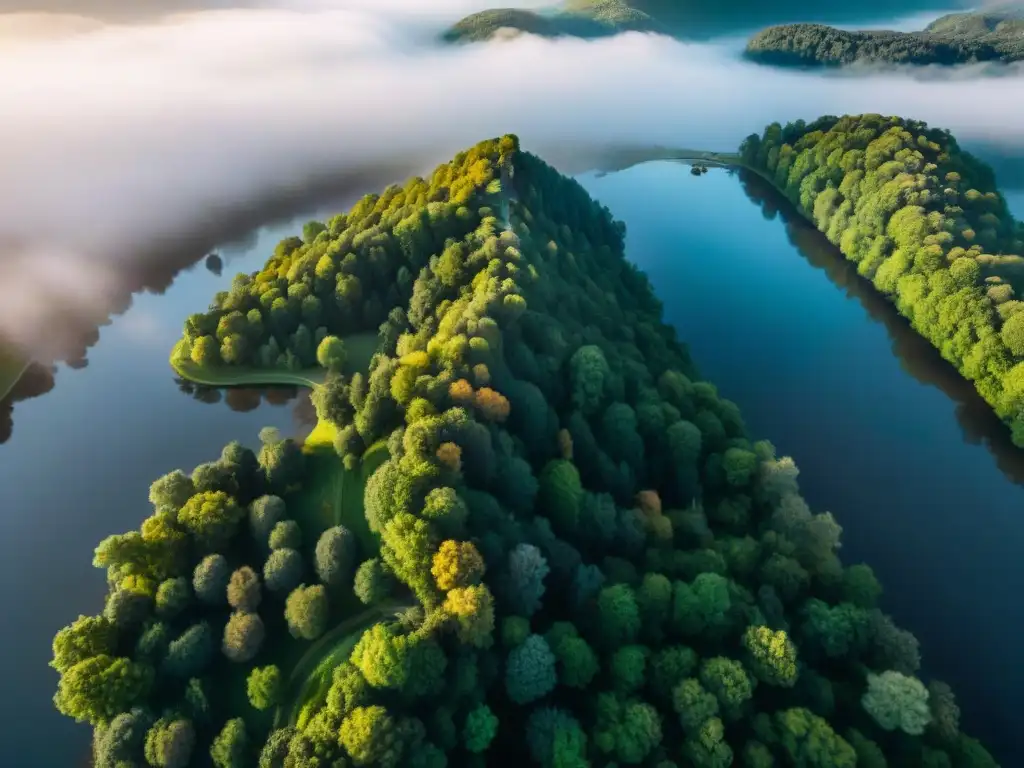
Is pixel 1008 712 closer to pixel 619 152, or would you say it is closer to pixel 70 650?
→ pixel 70 650

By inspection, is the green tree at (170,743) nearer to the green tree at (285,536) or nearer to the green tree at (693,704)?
the green tree at (285,536)

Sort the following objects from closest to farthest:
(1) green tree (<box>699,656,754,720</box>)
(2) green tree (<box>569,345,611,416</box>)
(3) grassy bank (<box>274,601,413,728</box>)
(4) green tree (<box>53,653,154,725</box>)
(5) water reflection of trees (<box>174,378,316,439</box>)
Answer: (4) green tree (<box>53,653,154,725</box>) < (1) green tree (<box>699,656,754,720</box>) < (3) grassy bank (<box>274,601,413,728</box>) < (2) green tree (<box>569,345,611,416</box>) < (5) water reflection of trees (<box>174,378,316,439</box>)

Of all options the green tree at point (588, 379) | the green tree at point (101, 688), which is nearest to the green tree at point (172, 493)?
the green tree at point (101, 688)

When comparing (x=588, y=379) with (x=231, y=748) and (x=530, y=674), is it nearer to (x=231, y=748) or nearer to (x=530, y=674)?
(x=530, y=674)

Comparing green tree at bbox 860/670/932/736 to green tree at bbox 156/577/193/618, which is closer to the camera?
green tree at bbox 860/670/932/736

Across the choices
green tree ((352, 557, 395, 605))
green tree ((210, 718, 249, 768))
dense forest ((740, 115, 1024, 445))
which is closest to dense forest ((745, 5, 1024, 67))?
dense forest ((740, 115, 1024, 445))

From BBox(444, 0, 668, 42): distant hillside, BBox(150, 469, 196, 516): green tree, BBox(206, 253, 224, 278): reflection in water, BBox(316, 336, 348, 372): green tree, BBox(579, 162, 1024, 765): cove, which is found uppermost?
BBox(444, 0, 668, 42): distant hillside

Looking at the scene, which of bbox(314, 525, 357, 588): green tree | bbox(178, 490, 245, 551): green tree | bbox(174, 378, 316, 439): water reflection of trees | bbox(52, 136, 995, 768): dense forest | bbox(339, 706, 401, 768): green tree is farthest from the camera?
bbox(174, 378, 316, 439): water reflection of trees

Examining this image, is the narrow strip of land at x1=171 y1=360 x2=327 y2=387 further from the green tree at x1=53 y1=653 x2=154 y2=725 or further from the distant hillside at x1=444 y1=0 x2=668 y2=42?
the distant hillside at x1=444 y1=0 x2=668 y2=42
